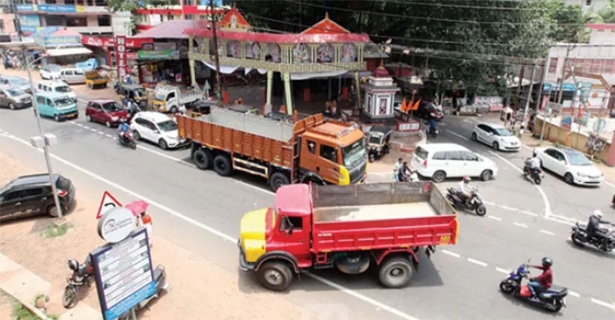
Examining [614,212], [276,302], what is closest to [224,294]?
[276,302]

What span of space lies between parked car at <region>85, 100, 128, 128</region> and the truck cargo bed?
18.1 meters

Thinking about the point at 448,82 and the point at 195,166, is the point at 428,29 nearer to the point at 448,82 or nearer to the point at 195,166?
the point at 448,82

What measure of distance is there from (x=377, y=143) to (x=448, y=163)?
3.92 m

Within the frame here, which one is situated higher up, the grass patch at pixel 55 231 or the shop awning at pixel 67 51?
the shop awning at pixel 67 51

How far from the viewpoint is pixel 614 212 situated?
17594 millimetres

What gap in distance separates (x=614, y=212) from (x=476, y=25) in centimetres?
1334

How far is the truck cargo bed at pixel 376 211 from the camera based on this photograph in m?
12.4

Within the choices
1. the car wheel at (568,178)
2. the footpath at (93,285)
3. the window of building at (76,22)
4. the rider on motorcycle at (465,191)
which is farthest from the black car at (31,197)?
the window of building at (76,22)

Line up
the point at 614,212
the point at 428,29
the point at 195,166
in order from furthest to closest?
the point at 428,29, the point at 195,166, the point at 614,212

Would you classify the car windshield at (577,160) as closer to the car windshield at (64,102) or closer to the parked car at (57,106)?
the parked car at (57,106)

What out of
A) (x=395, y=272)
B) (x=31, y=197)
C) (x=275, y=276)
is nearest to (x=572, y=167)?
(x=395, y=272)

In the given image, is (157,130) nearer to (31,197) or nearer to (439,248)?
(31,197)

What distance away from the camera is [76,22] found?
202 ft

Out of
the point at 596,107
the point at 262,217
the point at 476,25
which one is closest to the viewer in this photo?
the point at 262,217
